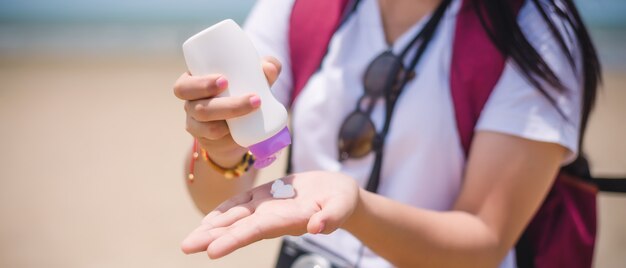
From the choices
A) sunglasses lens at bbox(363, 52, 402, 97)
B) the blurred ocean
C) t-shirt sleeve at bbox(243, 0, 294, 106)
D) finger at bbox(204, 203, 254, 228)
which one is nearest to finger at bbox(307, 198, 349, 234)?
finger at bbox(204, 203, 254, 228)

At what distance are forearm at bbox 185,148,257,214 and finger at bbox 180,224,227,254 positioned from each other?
415 mm

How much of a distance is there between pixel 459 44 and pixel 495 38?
75 mm

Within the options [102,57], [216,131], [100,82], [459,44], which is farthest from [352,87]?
[102,57]

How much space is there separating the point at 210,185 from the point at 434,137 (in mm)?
444

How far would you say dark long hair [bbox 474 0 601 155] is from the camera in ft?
4.25

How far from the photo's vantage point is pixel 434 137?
135 centimetres

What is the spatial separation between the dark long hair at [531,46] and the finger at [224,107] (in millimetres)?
539

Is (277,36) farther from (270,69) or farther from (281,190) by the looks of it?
(281,190)

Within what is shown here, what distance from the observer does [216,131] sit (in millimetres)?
1080

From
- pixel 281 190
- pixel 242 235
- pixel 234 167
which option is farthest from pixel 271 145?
pixel 234 167

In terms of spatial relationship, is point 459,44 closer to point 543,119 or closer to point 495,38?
point 495,38

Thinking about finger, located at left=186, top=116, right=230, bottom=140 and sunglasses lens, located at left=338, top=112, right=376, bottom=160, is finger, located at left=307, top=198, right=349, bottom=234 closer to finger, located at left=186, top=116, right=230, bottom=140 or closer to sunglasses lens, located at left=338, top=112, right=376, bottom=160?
finger, located at left=186, top=116, right=230, bottom=140

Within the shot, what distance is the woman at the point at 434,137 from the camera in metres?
1.28

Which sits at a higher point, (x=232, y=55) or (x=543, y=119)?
(x=232, y=55)
